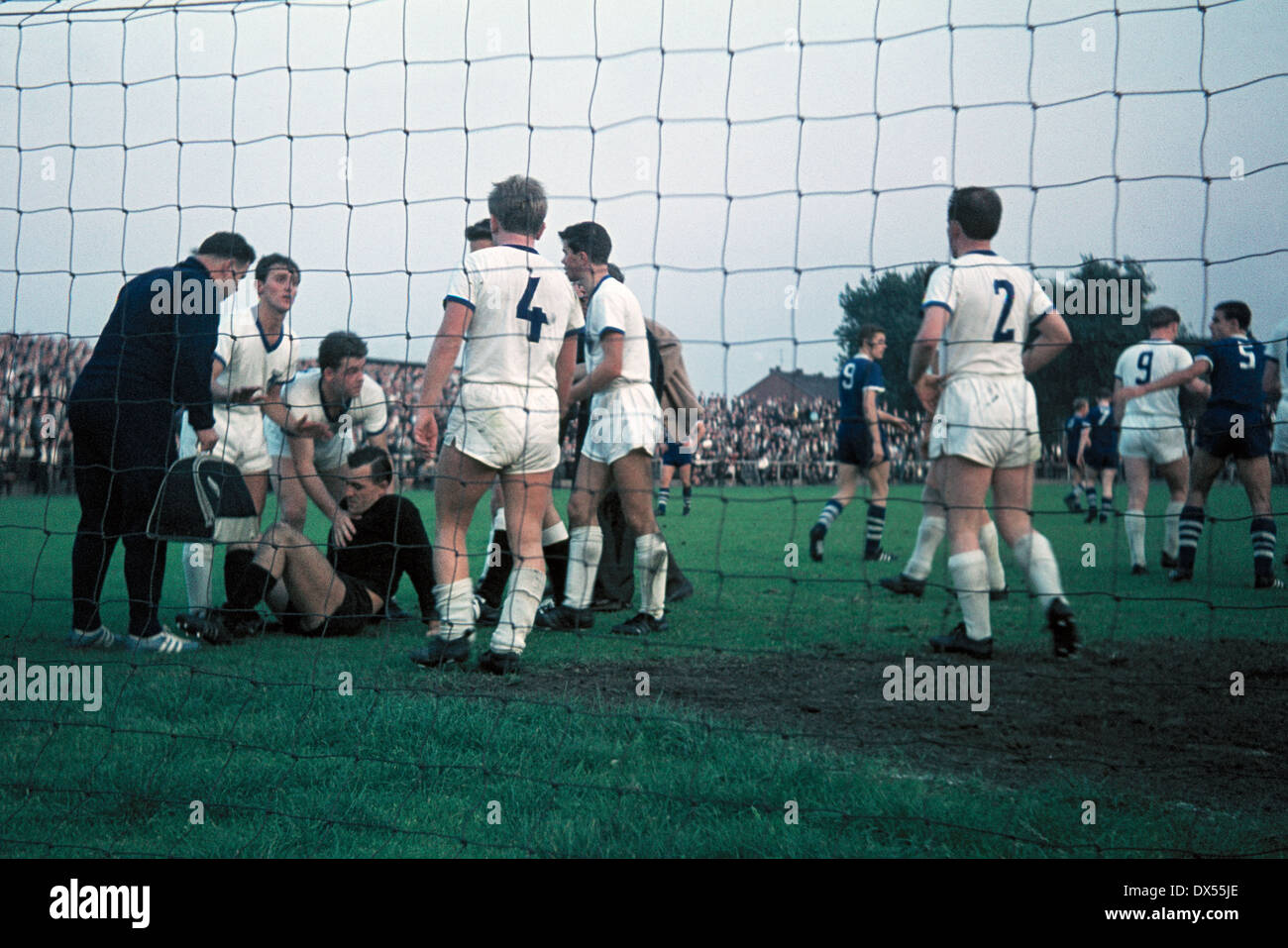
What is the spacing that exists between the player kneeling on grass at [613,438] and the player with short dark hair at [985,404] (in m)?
1.36

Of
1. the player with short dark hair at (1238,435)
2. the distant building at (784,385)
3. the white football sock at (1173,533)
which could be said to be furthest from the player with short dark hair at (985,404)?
the distant building at (784,385)

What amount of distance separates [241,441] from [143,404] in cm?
81

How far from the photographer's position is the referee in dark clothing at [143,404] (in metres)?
4.75

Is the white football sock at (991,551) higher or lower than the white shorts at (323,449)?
lower

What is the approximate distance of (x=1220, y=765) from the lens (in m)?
3.26

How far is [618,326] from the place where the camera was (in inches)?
188

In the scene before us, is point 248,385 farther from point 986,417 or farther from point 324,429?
point 986,417

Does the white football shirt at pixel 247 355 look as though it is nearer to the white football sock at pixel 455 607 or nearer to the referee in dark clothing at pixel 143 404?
the referee in dark clothing at pixel 143 404

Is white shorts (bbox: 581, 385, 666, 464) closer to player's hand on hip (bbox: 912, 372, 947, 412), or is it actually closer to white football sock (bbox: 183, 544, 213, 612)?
player's hand on hip (bbox: 912, 372, 947, 412)

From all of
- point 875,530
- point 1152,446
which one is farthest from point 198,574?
point 1152,446
